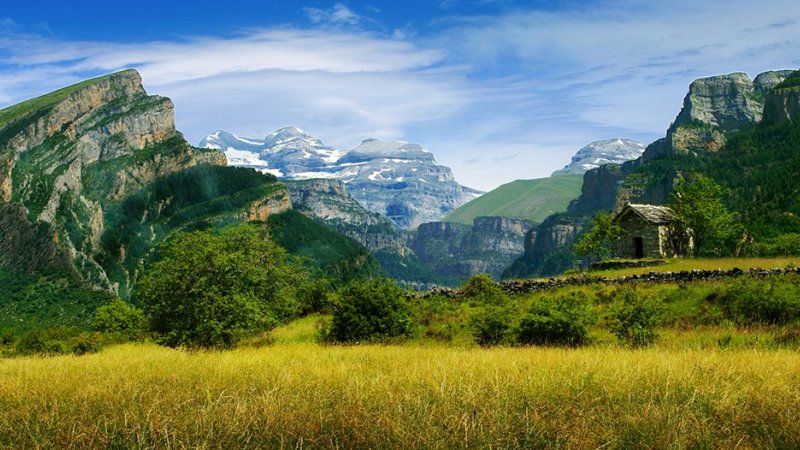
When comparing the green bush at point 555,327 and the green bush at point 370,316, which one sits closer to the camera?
the green bush at point 555,327

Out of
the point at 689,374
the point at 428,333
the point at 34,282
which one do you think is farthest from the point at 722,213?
the point at 34,282

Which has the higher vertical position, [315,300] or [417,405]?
[417,405]

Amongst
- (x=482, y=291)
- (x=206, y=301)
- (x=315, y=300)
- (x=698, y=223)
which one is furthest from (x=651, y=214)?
(x=206, y=301)

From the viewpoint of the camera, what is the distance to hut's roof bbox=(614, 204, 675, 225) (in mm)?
51312

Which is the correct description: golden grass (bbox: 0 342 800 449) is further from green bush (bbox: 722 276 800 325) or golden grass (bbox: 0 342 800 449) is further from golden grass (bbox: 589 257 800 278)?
golden grass (bbox: 589 257 800 278)

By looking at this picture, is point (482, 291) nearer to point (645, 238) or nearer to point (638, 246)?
point (645, 238)

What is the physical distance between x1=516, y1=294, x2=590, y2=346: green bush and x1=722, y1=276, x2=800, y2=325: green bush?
6.28 m

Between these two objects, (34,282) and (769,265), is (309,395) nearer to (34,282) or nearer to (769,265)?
(769,265)

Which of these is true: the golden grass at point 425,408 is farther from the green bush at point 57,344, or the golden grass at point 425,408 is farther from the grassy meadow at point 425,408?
the green bush at point 57,344

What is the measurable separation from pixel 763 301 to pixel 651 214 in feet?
98.3

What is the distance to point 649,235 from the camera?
169 feet

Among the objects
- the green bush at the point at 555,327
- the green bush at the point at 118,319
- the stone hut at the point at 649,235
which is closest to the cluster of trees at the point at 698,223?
the stone hut at the point at 649,235

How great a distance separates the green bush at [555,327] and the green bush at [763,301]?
6.28m

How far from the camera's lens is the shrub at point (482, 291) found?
36156 millimetres
